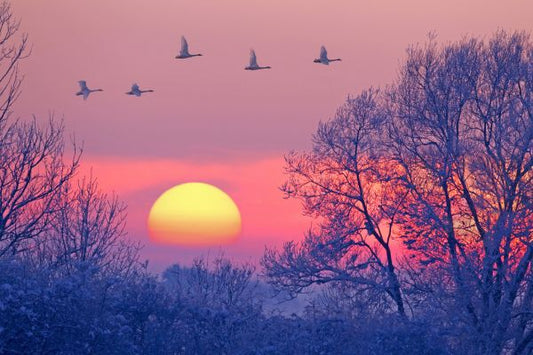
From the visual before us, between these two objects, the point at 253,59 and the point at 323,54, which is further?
the point at 323,54

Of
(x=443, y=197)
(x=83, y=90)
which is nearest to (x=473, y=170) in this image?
(x=443, y=197)

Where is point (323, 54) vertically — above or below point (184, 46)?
below

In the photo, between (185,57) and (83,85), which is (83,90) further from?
(185,57)

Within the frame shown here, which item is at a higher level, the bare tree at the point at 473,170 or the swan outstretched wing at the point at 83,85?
→ the swan outstretched wing at the point at 83,85

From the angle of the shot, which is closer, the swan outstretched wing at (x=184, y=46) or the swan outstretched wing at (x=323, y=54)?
the swan outstretched wing at (x=184, y=46)

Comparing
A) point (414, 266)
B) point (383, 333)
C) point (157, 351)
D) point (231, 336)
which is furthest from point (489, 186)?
point (157, 351)

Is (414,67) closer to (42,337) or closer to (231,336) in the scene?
(231,336)

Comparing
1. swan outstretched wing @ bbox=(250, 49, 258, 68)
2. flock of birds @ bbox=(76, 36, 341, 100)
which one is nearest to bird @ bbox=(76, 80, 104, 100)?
flock of birds @ bbox=(76, 36, 341, 100)

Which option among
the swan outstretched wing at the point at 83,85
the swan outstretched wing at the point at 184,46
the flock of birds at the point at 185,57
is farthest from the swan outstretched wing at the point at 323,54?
the swan outstretched wing at the point at 83,85

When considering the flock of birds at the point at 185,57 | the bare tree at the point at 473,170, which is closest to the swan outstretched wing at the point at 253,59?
the flock of birds at the point at 185,57

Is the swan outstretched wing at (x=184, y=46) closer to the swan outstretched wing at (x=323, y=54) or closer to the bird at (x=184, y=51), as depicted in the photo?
the bird at (x=184, y=51)

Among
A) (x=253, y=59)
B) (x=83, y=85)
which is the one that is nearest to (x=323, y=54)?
(x=253, y=59)

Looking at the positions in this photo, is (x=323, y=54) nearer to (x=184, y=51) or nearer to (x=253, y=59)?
(x=253, y=59)

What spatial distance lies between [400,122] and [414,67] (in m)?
1.96
